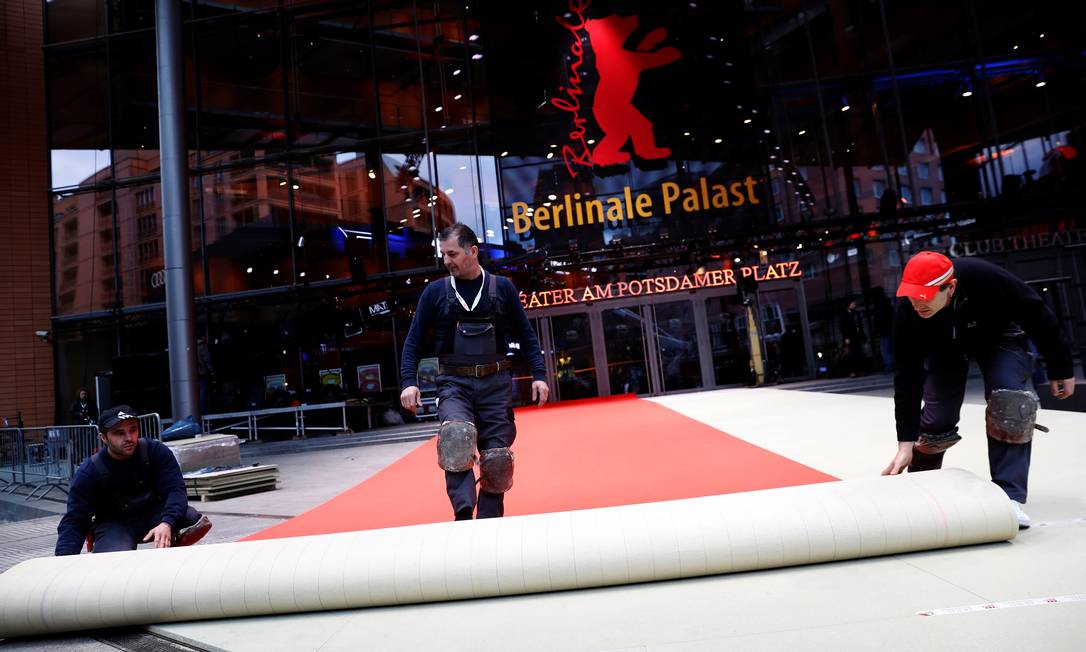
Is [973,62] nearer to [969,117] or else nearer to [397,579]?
[969,117]

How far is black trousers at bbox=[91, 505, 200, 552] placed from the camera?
3.35m

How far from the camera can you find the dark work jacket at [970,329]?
2809 millimetres

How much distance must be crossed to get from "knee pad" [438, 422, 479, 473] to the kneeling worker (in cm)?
146

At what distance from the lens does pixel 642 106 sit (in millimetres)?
15430

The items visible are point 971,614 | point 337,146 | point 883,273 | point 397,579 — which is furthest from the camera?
point 337,146

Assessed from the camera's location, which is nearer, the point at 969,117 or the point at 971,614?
the point at 971,614

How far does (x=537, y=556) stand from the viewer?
247cm

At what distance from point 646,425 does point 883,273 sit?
9.30m

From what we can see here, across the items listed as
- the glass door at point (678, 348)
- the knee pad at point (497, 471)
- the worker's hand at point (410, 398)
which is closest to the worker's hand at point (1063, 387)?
the knee pad at point (497, 471)

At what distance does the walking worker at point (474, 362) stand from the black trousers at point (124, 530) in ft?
5.11

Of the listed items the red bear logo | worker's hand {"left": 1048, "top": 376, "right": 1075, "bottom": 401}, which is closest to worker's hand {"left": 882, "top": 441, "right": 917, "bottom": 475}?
worker's hand {"left": 1048, "top": 376, "right": 1075, "bottom": 401}

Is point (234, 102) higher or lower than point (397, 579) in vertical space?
higher

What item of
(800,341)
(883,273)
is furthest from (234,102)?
(883,273)

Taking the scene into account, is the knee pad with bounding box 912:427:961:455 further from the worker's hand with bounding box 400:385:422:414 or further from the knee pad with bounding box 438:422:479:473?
the worker's hand with bounding box 400:385:422:414
